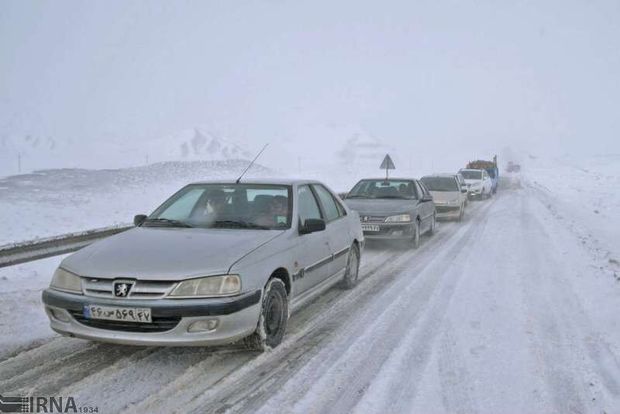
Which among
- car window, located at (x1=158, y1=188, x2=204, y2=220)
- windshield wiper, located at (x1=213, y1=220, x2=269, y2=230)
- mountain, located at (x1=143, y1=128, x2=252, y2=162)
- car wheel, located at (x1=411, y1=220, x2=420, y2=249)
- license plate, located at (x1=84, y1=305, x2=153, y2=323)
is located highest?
mountain, located at (x1=143, y1=128, x2=252, y2=162)

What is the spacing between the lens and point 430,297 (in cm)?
623

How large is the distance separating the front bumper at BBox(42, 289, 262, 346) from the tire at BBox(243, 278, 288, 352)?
0.90 ft

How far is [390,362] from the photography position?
13.7ft

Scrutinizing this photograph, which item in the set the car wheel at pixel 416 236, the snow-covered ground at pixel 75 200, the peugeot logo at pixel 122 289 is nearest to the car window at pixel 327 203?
the peugeot logo at pixel 122 289

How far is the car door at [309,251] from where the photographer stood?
4941 millimetres

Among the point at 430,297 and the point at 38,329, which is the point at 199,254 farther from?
the point at 430,297

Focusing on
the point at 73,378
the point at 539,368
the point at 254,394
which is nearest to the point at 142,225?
the point at 73,378

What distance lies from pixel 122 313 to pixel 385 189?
26.2ft

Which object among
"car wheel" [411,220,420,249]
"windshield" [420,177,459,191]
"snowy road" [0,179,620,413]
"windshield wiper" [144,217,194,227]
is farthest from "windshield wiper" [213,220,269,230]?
"windshield" [420,177,459,191]

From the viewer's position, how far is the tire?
4.20 metres

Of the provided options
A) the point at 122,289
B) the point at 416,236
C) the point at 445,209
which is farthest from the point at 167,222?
the point at 445,209

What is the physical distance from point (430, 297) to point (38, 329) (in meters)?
4.25

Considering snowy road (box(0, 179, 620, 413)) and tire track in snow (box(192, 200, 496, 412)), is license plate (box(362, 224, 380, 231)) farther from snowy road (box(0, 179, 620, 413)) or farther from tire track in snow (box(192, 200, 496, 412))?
tire track in snow (box(192, 200, 496, 412))

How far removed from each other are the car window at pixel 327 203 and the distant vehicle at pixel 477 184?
714 inches
